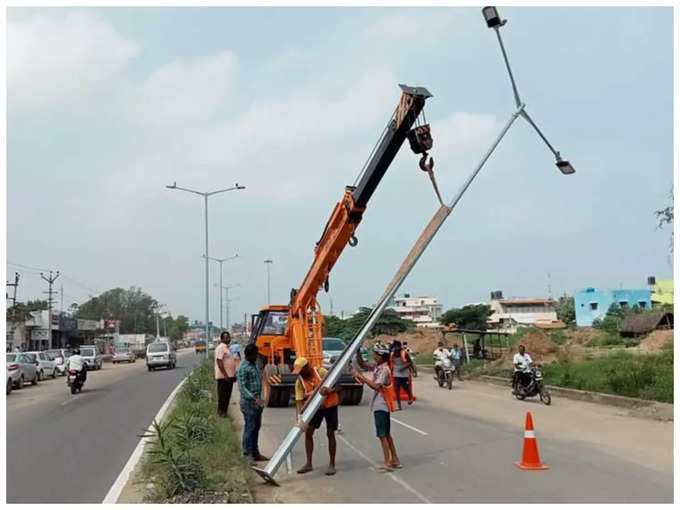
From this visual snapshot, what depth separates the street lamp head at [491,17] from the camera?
898 cm

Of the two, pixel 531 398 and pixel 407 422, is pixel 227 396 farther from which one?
pixel 531 398

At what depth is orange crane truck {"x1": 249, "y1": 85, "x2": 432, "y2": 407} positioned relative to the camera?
1095cm

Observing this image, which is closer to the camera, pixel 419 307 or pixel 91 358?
pixel 91 358

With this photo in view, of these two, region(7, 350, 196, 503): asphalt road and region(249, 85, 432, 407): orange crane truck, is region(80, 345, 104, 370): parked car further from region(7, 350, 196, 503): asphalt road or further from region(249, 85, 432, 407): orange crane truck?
region(249, 85, 432, 407): orange crane truck

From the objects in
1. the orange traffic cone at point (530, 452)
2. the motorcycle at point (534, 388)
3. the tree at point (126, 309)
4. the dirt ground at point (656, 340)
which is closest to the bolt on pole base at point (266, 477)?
the orange traffic cone at point (530, 452)

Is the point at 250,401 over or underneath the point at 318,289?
underneath

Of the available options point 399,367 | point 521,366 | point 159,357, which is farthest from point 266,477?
point 159,357

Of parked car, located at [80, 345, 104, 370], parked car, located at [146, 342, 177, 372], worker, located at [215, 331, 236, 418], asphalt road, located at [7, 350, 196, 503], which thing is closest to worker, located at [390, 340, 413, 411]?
worker, located at [215, 331, 236, 418]

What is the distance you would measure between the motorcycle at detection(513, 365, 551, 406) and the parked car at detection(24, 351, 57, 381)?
25.0 meters

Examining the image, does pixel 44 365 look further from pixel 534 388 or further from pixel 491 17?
Result: pixel 491 17

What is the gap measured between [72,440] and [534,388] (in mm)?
11346

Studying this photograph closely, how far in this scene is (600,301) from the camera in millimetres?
87812

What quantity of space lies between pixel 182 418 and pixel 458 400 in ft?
33.0

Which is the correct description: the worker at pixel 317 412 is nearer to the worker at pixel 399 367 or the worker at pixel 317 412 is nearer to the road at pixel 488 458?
the road at pixel 488 458
